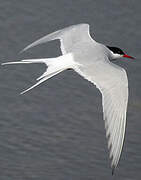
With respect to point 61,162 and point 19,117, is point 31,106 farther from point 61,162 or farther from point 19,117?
point 61,162

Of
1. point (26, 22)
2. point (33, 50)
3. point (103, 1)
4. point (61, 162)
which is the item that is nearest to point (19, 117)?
point (61, 162)

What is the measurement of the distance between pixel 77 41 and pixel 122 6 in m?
2.34

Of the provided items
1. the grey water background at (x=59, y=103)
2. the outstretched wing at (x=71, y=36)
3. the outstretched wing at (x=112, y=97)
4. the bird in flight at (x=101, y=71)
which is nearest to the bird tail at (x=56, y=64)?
the bird in flight at (x=101, y=71)

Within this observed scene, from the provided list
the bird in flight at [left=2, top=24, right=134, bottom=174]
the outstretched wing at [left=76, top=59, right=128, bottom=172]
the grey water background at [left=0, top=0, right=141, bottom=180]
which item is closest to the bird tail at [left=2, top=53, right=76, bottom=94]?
the bird in flight at [left=2, top=24, right=134, bottom=174]

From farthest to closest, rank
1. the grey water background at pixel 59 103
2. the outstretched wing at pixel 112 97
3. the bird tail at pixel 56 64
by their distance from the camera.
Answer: the grey water background at pixel 59 103, the bird tail at pixel 56 64, the outstretched wing at pixel 112 97

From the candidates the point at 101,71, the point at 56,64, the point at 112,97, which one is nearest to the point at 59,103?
the point at 56,64

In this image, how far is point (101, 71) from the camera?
6.89 meters

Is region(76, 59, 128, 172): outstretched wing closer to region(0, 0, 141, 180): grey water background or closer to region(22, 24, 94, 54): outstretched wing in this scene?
region(22, 24, 94, 54): outstretched wing

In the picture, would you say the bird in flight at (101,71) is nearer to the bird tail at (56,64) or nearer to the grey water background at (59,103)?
the bird tail at (56,64)

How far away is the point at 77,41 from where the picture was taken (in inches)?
308

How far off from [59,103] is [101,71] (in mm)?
1325

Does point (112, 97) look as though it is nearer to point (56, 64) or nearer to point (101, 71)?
point (101, 71)

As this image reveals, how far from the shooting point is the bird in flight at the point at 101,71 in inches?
246

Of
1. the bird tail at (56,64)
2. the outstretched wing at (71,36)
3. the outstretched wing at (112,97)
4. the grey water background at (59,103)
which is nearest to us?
the outstretched wing at (112,97)
